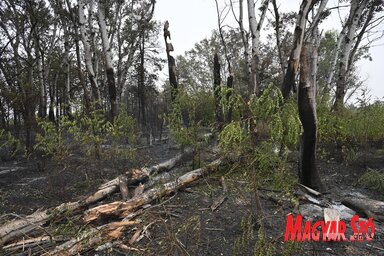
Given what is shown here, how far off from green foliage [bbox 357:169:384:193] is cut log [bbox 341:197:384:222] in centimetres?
100

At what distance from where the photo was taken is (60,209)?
388 cm

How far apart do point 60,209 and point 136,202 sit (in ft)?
3.81

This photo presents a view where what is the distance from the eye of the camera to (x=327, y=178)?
5.36 meters

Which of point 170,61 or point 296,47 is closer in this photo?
point 296,47

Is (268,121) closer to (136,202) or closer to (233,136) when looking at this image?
(233,136)

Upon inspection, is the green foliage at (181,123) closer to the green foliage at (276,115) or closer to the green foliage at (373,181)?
the green foliage at (276,115)

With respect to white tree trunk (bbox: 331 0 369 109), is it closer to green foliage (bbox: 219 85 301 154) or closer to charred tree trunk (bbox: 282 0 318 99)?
Result: charred tree trunk (bbox: 282 0 318 99)

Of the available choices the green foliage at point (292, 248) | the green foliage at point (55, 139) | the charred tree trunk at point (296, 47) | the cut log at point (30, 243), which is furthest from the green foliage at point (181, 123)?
the green foliage at point (292, 248)

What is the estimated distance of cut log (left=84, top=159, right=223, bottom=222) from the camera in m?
3.63

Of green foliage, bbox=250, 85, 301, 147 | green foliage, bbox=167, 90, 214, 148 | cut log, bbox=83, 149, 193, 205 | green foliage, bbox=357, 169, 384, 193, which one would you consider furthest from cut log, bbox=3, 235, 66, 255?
green foliage, bbox=357, 169, 384, 193

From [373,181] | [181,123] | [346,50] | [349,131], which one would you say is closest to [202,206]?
[181,123]

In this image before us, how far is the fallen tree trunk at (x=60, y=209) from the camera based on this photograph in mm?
3168

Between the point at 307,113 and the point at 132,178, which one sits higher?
the point at 307,113

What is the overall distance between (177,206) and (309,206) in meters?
2.06
